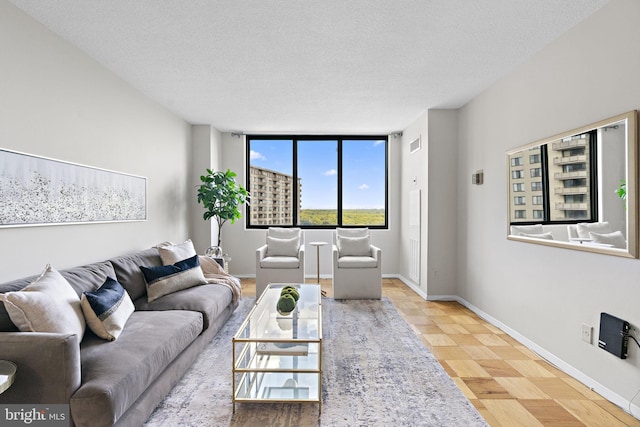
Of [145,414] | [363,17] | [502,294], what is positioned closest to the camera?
[145,414]

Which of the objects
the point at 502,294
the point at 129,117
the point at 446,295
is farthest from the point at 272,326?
the point at 446,295

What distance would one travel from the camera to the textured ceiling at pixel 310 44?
260 centimetres

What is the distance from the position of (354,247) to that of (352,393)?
310cm

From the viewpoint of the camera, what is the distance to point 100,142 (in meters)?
3.54

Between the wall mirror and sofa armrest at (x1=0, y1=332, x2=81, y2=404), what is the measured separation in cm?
314

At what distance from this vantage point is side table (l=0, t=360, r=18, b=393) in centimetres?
154

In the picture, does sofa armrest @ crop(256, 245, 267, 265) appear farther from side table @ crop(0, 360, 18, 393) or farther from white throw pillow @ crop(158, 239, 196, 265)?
side table @ crop(0, 360, 18, 393)

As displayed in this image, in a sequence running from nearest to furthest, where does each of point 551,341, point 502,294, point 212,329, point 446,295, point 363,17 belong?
point 363,17 → point 551,341 → point 212,329 → point 502,294 → point 446,295

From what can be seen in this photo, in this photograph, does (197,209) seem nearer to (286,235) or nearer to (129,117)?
(286,235)

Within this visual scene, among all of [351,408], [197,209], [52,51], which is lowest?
[351,408]

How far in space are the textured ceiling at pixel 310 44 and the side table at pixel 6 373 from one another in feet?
7.30

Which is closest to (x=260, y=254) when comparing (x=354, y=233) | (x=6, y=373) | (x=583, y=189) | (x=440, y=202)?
(x=354, y=233)

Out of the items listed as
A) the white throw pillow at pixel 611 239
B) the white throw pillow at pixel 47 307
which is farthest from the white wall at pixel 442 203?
the white throw pillow at pixel 47 307

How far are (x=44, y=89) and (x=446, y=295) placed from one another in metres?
4.92
